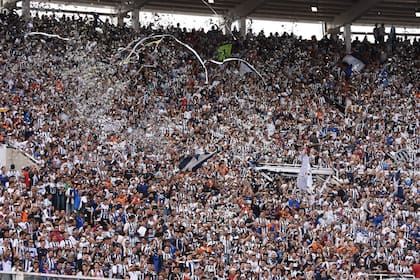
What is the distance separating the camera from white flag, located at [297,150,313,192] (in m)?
21.9

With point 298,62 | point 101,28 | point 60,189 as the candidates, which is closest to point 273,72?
point 298,62

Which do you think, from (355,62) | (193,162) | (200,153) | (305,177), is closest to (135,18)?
(355,62)

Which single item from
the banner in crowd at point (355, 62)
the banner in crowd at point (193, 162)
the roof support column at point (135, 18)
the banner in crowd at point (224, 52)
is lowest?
the banner in crowd at point (193, 162)

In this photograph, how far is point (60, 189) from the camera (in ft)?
Answer: 62.8

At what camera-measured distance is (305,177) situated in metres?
22.2

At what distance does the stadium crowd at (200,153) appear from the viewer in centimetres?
1791

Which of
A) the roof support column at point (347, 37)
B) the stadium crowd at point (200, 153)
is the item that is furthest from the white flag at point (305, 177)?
the roof support column at point (347, 37)

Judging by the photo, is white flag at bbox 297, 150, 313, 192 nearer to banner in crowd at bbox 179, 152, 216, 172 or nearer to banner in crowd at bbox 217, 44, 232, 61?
banner in crowd at bbox 179, 152, 216, 172

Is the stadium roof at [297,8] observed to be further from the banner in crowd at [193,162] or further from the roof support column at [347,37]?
the banner in crowd at [193,162]

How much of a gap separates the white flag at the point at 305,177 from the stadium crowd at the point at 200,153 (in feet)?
0.50

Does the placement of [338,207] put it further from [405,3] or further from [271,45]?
[405,3]

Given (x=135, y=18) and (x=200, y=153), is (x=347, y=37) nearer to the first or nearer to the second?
(x=135, y=18)

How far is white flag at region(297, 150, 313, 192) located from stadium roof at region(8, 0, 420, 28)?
27.5ft

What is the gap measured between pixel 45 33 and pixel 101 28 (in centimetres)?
205
